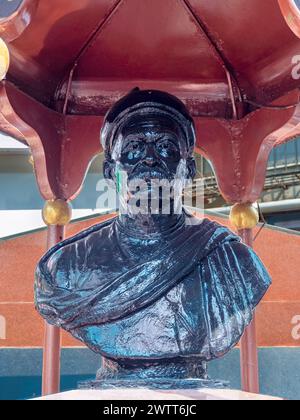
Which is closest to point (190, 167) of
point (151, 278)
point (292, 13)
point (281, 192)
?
point (151, 278)

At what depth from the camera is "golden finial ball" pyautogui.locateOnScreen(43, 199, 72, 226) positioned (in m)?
3.38

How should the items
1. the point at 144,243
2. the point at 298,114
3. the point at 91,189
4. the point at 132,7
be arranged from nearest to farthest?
the point at 144,243 < the point at 132,7 < the point at 298,114 < the point at 91,189

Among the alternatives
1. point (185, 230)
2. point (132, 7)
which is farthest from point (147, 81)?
point (185, 230)

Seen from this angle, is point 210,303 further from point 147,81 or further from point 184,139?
point 147,81

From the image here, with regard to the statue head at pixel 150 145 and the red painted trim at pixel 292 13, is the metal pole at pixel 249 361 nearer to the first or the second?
the statue head at pixel 150 145

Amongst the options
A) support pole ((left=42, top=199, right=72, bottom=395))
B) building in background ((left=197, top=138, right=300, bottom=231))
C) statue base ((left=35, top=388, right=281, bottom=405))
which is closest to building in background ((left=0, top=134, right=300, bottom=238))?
building in background ((left=197, top=138, right=300, bottom=231))

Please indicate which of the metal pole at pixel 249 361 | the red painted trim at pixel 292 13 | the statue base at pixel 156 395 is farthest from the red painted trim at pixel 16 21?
the metal pole at pixel 249 361

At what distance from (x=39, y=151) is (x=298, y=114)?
57.0 inches

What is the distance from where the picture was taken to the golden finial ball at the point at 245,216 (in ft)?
11.4

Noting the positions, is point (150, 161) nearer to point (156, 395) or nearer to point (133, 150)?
point (133, 150)

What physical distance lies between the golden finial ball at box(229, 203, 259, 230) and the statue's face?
1294mm

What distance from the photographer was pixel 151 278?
212cm

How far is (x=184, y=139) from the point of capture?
2.33 metres

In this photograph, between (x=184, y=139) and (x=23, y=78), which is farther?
(x=23, y=78)
